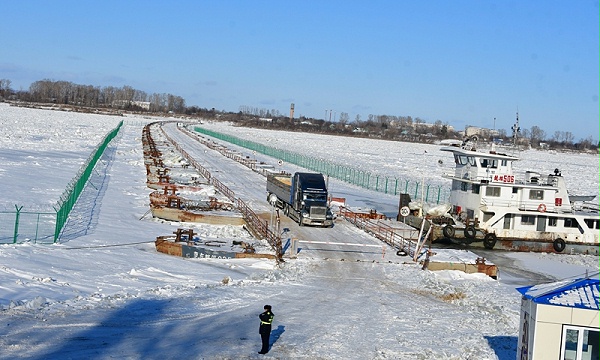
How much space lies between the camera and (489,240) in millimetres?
36250

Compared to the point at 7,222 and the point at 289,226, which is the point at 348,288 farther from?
the point at 7,222

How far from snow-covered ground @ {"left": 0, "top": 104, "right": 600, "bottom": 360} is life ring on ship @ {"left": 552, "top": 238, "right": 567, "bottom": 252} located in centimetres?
295

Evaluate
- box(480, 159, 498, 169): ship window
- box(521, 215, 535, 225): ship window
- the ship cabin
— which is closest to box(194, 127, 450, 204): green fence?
the ship cabin

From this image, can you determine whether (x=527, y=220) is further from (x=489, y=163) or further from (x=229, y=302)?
(x=229, y=302)

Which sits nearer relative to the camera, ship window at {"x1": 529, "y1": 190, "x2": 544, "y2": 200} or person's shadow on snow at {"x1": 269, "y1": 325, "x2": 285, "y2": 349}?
person's shadow on snow at {"x1": 269, "y1": 325, "x2": 285, "y2": 349}

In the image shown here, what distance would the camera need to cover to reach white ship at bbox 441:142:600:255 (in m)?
36.9

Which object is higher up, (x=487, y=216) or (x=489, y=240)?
(x=487, y=216)

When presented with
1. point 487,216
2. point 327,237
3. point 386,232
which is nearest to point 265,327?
point 327,237

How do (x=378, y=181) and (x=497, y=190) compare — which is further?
(x=378, y=181)

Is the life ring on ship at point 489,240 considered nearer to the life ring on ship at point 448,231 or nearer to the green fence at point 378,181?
the life ring on ship at point 448,231

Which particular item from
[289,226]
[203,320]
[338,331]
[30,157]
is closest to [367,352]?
[338,331]

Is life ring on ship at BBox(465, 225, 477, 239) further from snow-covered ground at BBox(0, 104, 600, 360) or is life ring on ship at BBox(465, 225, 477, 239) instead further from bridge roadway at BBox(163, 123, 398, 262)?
bridge roadway at BBox(163, 123, 398, 262)

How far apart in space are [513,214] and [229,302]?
2261cm

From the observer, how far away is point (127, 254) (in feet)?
83.9
